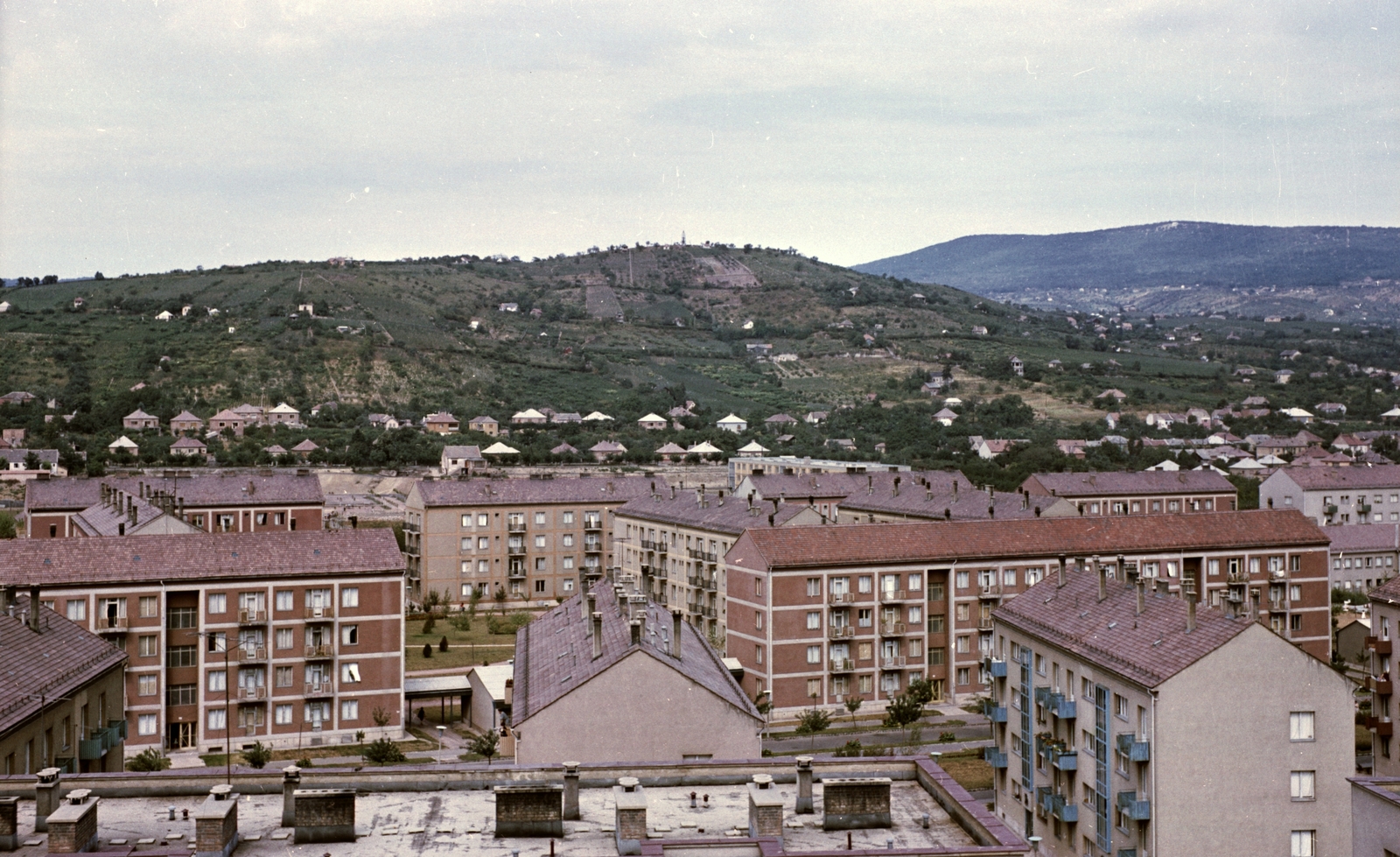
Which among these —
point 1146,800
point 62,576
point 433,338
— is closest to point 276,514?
point 62,576

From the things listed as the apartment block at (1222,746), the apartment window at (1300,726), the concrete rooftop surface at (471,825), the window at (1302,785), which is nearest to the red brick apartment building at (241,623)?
the apartment block at (1222,746)

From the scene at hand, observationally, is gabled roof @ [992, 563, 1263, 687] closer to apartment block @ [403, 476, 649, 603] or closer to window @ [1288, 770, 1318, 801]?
window @ [1288, 770, 1318, 801]

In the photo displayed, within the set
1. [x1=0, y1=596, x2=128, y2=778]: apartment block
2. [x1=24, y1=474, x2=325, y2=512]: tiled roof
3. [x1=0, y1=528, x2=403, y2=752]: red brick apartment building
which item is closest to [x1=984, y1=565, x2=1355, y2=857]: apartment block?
[x1=0, y1=596, x2=128, y2=778]: apartment block

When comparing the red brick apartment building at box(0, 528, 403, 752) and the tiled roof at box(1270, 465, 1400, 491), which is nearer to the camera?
the red brick apartment building at box(0, 528, 403, 752)

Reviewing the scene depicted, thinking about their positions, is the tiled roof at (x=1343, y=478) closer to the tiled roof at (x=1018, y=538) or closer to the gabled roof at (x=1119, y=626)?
the tiled roof at (x=1018, y=538)

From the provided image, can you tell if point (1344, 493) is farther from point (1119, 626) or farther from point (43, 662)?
point (43, 662)

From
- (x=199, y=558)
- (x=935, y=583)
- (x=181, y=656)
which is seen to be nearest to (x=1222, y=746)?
(x=935, y=583)
